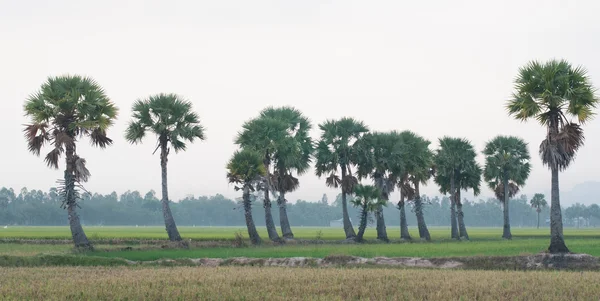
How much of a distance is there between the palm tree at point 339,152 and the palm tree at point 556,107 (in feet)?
107

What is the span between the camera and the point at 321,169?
7219cm

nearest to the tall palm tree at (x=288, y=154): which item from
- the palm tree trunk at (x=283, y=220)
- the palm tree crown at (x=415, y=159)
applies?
the palm tree trunk at (x=283, y=220)

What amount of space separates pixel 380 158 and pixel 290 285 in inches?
1883

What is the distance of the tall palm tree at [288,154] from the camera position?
66250mm

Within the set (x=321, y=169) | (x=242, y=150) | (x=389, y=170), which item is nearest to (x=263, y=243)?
(x=242, y=150)

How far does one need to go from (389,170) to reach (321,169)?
777cm

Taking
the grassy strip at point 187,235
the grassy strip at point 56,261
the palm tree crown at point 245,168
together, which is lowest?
the grassy strip at point 187,235

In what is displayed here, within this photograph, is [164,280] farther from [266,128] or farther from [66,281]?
[266,128]

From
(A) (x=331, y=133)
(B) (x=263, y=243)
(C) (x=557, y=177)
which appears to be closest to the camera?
(C) (x=557, y=177)

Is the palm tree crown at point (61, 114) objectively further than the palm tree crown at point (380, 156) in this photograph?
No

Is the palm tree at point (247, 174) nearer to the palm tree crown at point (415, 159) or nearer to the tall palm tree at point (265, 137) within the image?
the tall palm tree at point (265, 137)

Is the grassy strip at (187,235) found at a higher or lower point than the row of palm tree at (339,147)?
lower

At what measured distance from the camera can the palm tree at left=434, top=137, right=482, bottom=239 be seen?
80812 millimetres

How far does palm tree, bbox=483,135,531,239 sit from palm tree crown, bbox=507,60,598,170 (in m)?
44.9
